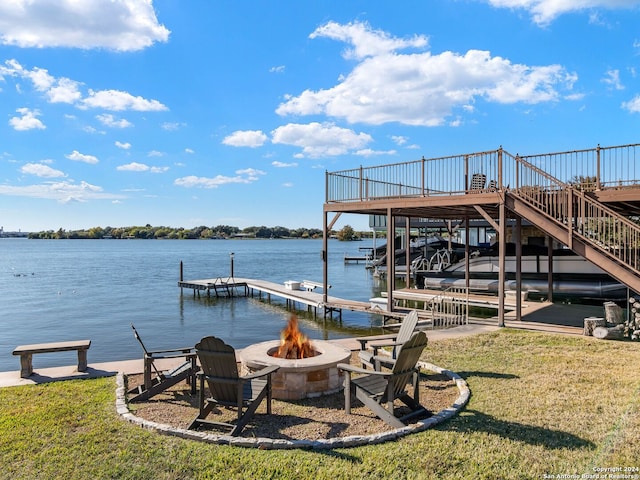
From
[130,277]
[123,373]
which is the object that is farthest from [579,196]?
[130,277]

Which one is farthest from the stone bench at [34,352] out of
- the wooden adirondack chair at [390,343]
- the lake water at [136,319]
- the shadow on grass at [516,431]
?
the lake water at [136,319]

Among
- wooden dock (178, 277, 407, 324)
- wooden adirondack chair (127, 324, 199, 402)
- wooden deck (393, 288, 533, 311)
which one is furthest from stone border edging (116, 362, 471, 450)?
wooden dock (178, 277, 407, 324)

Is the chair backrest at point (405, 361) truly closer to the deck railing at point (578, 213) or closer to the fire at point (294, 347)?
the fire at point (294, 347)

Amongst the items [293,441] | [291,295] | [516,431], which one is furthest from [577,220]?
[291,295]

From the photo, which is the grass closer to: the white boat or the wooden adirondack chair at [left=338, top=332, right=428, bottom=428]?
the wooden adirondack chair at [left=338, top=332, right=428, bottom=428]

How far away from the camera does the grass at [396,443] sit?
4020 mm

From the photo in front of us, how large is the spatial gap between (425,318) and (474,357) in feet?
22.8

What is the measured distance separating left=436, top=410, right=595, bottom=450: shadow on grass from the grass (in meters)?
0.01

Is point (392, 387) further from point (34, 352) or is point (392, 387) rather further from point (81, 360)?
point (34, 352)

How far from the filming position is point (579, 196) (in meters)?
10.7

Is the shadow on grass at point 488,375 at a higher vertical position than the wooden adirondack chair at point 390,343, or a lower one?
lower

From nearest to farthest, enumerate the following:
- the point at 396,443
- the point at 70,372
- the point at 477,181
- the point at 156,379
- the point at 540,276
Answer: the point at 396,443 < the point at 156,379 < the point at 70,372 < the point at 477,181 < the point at 540,276

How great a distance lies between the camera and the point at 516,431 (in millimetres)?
4785

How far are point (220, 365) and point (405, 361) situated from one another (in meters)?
2.05
